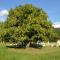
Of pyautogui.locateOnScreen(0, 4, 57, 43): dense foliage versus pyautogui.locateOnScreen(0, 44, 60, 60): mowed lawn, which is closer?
pyautogui.locateOnScreen(0, 44, 60, 60): mowed lawn

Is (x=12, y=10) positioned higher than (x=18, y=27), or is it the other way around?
(x=12, y=10)

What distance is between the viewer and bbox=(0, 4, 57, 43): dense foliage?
112 feet

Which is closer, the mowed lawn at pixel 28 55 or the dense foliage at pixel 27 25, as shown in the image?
the mowed lawn at pixel 28 55

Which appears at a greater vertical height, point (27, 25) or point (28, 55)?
point (27, 25)

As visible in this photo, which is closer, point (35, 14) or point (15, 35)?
point (15, 35)

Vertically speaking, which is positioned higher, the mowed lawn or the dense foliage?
the dense foliage

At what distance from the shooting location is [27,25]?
Result: 34.5m

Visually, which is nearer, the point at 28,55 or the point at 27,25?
the point at 28,55

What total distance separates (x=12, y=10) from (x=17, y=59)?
68.9 feet

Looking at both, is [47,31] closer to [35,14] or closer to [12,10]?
[35,14]

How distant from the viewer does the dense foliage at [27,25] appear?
34156 millimetres

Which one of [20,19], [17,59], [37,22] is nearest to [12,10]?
[20,19]

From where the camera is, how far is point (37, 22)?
35312 millimetres

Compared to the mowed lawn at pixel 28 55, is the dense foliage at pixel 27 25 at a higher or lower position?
higher
